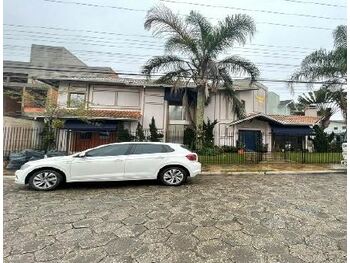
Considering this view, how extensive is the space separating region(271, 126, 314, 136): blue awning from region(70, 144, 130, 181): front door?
1868 centimetres

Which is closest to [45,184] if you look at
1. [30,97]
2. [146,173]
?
[146,173]

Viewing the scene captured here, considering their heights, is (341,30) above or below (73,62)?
below

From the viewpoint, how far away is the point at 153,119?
69.6 feet

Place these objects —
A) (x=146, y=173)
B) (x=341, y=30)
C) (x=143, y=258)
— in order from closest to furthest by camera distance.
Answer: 1. (x=143, y=258)
2. (x=146, y=173)
3. (x=341, y=30)

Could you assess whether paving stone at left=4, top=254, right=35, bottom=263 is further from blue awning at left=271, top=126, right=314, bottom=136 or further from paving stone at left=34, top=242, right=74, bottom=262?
blue awning at left=271, top=126, right=314, bottom=136

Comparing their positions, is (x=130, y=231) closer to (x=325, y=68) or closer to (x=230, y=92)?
(x=230, y=92)

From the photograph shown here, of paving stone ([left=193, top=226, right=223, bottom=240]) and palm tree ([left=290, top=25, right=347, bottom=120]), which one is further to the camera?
palm tree ([left=290, top=25, right=347, bottom=120])

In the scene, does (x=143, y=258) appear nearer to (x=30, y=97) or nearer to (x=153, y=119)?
(x=30, y=97)

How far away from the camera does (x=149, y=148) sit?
830cm

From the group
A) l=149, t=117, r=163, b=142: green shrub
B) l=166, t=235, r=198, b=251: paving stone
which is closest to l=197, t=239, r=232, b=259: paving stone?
l=166, t=235, r=198, b=251: paving stone

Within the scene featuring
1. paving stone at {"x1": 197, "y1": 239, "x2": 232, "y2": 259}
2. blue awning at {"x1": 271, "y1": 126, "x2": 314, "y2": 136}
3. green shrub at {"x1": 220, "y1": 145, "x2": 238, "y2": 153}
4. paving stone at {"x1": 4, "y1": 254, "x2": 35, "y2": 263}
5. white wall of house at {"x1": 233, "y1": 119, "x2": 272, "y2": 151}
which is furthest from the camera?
white wall of house at {"x1": 233, "y1": 119, "x2": 272, "y2": 151}

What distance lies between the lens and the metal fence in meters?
15.3

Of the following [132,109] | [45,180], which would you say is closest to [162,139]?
[132,109]

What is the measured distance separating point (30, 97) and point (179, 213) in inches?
458
